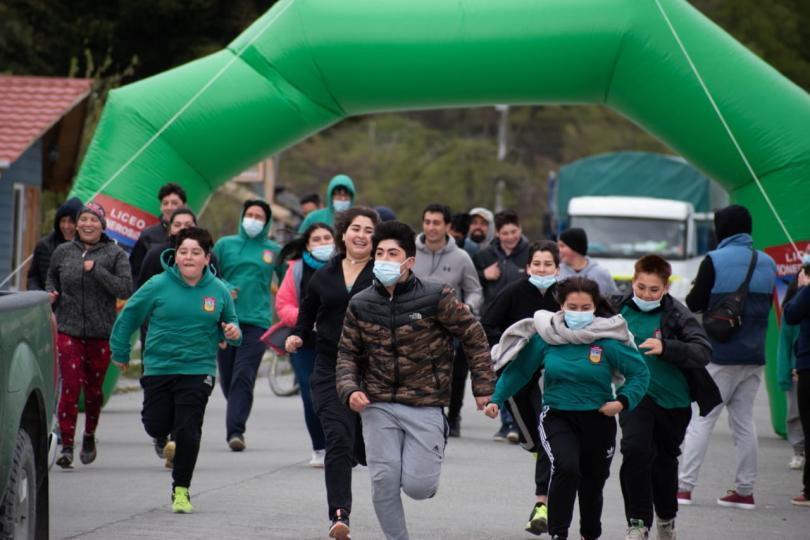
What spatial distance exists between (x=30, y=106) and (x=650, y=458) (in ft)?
50.1

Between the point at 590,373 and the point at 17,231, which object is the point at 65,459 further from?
the point at 17,231

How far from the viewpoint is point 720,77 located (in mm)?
13602

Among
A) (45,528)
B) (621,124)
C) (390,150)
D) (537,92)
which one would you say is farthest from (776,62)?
(45,528)

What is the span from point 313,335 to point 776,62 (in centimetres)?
4174

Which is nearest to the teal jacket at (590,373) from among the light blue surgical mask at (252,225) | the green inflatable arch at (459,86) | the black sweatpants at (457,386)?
the light blue surgical mask at (252,225)

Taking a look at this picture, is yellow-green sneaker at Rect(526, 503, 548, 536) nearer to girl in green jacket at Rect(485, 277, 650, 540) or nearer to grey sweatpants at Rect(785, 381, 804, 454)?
girl in green jacket at Rect(485, 277, 650, 540)

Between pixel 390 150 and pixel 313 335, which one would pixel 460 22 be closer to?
pixel 313 335

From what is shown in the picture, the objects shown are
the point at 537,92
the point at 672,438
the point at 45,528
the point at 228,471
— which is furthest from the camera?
the point at 537,92

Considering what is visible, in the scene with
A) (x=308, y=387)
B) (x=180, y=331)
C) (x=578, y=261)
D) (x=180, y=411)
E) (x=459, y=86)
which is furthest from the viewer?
(x=459, y=86)

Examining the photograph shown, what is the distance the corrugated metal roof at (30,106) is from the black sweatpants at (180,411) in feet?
35.3

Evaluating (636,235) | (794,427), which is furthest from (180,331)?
(636,235)

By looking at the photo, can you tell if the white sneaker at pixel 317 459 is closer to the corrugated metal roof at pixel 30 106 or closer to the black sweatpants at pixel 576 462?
the black sweatpants at pixel 576 462

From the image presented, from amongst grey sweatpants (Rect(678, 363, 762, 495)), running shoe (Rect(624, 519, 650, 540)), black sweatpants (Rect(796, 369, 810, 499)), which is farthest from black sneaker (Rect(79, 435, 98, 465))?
black sweatpants (Rect(796, 369, 810, 499))

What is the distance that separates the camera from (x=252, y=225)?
12281mm
